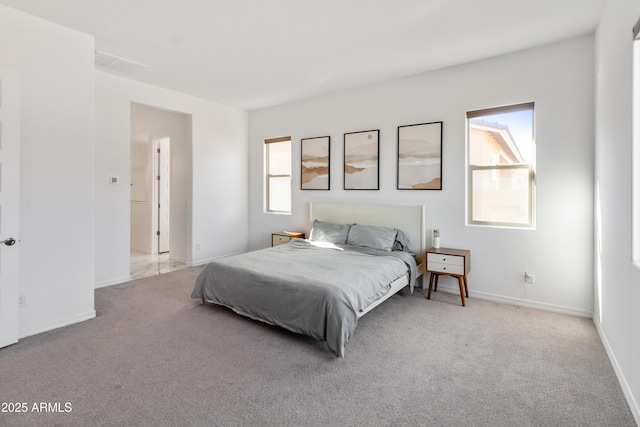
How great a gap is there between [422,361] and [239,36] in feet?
10.8

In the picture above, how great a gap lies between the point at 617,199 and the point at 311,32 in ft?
9.15

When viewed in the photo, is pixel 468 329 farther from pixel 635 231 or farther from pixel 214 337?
pixel 214 337

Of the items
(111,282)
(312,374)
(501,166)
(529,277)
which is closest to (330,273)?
(312,374)

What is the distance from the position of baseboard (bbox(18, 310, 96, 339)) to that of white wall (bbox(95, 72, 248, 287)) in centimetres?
116

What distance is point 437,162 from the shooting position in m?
3.95

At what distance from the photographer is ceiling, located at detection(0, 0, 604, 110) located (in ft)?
8.70

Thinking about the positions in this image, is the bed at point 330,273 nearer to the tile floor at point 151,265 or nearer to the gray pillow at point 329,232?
the gray pillow at point 329,232

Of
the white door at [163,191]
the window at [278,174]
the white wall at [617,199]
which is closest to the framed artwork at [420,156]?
the white wall at [617,199]

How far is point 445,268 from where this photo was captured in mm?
3570

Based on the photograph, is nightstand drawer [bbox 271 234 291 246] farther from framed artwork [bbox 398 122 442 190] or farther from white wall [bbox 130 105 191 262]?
framed artwork [bbox 398 122 442 190]

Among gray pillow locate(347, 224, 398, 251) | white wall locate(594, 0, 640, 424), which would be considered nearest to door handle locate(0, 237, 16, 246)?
gray pillow locate(347, 224, 398, 251)

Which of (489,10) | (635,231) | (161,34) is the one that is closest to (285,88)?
(161,34)

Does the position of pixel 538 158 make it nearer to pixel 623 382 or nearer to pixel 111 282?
pixel 623 382

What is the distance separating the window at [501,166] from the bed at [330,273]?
703 millimetres
